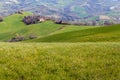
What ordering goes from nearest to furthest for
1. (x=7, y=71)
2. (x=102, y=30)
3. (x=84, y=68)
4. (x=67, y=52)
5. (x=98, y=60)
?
(x=7, y=71)
(x=84, y=68)
(x=98, y=60)
(x=67, y=52)
(x=102, y=30)

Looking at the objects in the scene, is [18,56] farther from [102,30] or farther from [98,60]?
[102,30]

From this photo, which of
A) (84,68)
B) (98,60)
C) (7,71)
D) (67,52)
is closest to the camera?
(7,71)

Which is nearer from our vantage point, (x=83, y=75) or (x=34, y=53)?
(x=83, y=75)

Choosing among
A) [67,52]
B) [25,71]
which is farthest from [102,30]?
[25,71]

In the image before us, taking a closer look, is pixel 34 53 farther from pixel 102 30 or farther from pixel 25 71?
pixel 102 30

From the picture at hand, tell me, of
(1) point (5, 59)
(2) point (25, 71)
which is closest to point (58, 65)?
(2) point (25, 71)

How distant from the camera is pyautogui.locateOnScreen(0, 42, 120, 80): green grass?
24.2 metres

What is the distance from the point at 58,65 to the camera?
2606 cm

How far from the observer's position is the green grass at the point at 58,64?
24250 millimetres

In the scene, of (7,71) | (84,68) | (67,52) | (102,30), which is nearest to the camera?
(7,71)

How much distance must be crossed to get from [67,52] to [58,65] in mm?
4227

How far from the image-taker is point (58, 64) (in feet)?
86.0

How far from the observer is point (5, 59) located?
86.5ft

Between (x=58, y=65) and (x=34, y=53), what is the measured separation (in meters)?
3.80
